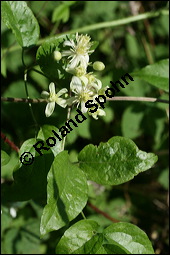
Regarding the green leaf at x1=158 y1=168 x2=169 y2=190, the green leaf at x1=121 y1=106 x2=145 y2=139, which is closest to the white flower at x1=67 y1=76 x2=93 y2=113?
the green leaf at x1=121 y1=106 x2=145 y2=139

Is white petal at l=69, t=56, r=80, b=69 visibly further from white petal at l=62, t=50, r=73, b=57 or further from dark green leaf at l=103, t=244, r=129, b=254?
dark green leaf at l=103, t=244, r=129, b=254

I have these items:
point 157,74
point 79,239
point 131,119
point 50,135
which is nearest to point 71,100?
point 50,135

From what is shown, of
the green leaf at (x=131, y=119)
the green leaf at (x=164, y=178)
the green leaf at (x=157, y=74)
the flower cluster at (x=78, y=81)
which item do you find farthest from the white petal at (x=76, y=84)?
the green leaf at (x=164, y=178)

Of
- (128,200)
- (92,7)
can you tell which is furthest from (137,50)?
(128,200)

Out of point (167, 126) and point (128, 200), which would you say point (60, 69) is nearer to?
point (167, 126)

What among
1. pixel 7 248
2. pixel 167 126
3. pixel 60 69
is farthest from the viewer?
pixel 167 126

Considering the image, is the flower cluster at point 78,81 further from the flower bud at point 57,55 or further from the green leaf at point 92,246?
the green leaf at point 92,246
